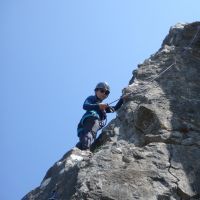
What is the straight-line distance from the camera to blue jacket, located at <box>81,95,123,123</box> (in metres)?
8.34

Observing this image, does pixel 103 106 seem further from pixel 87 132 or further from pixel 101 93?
pixel 101 93

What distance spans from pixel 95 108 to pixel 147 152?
263 cm

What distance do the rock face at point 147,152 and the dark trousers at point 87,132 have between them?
0.69 feet

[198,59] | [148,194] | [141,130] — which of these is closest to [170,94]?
[141,130]

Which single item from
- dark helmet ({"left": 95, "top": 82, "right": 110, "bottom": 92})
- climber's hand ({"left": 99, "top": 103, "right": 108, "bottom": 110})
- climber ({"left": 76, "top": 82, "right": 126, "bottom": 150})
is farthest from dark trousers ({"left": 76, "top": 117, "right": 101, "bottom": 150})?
dark helmet ({"left": 95, "top": 82, "right": 110, "bottom": 92})

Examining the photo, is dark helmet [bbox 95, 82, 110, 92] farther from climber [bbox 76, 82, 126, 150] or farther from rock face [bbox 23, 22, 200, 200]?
rock face [bbox 23, 22, 200, 200]

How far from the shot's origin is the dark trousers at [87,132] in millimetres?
7750

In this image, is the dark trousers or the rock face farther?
the dark trousers

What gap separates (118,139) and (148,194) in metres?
2.01

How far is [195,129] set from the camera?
6.71 metres

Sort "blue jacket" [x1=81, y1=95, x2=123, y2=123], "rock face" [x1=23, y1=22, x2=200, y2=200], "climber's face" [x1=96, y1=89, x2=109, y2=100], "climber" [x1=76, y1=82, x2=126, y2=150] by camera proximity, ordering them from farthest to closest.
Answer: "climber's face" [x1=96, y1=89, x2=109, y2=100] → "blue jacket" [x1=81, y1=95, x2=123, y2=123] → "climber" [x1=76, y1=82, x2=126, y2=150] → "rock face" [x1=23, y1=22, x2=200, y2=200]

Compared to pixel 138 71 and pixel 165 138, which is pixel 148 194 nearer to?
pixel 165 138

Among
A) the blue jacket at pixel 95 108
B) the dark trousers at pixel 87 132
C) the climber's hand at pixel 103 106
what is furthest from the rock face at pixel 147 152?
the blue jacket at pixel 95 108

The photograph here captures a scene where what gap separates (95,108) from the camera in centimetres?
848
